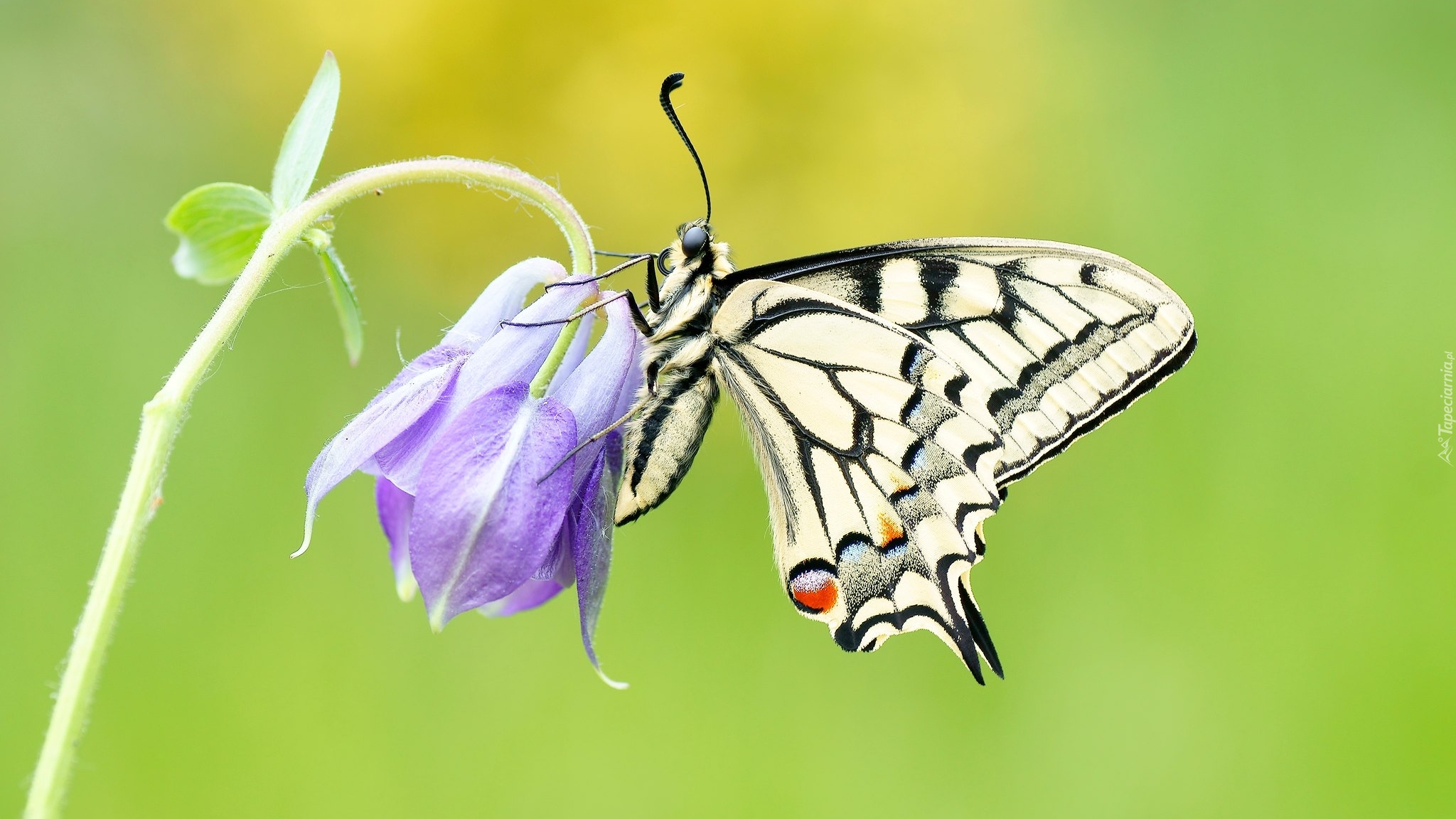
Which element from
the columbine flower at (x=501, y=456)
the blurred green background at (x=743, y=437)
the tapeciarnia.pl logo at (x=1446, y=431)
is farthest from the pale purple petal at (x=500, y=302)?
the tapeciarnia.pl logo at (x=1446, y=431)

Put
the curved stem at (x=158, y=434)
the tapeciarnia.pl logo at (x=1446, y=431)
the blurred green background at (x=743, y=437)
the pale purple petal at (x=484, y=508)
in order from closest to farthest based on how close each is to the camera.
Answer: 1. the curved stem at (x=158, y=434)
2. the pale purple petal at (x=484, y=508)
3. the blurred green background at (x=743, y=437)
4. the tapeciarnia.pl logo at (x=1446, y=431)

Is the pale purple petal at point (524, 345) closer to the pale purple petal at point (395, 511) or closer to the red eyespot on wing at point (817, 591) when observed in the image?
the pale purple petal at point (395, 511)

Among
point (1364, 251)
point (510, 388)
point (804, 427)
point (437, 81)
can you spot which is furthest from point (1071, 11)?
point (510, 388)

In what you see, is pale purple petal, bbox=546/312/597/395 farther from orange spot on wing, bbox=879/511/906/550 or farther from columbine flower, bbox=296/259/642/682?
orange spot on wing, bbox=879/511/906/550

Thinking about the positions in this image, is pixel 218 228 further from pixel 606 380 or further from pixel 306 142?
pixel 606 380

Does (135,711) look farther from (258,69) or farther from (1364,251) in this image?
(1364,251)
